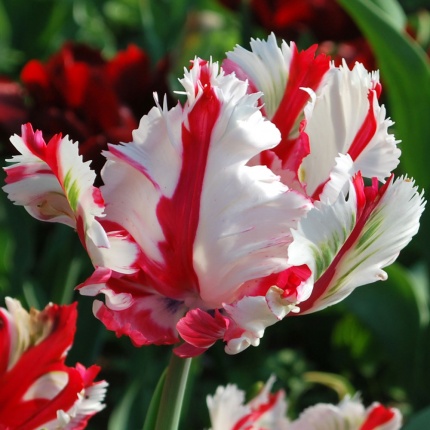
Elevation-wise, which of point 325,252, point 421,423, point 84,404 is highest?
point 325,252

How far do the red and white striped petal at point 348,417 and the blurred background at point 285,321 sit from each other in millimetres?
99

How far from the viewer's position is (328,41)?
1419 mm

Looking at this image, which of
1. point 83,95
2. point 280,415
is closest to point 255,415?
point 280,415

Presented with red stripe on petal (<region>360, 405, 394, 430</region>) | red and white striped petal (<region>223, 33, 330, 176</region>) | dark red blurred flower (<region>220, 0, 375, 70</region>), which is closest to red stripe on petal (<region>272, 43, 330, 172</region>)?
red and white striped petal (<region>223, 33, 330, 176</region>)

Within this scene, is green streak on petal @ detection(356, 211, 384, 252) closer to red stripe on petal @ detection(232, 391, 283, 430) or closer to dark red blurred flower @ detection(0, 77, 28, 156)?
red stripe on petal @ detection(232, 391, 283, 430)

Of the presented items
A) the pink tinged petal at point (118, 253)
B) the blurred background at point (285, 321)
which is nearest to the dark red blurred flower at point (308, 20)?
the blurred background at point (285, 321)

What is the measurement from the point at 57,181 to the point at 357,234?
0.43 feet

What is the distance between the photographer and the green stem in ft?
1.45

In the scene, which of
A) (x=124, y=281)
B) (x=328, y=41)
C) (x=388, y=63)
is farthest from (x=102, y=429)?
(x=124, y=281)

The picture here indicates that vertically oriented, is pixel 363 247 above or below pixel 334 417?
above

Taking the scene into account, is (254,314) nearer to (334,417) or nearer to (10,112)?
(334,417)

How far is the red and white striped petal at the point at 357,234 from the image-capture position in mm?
373

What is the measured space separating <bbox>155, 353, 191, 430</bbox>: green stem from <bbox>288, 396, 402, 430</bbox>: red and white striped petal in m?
0.13

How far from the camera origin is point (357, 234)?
39 cm
